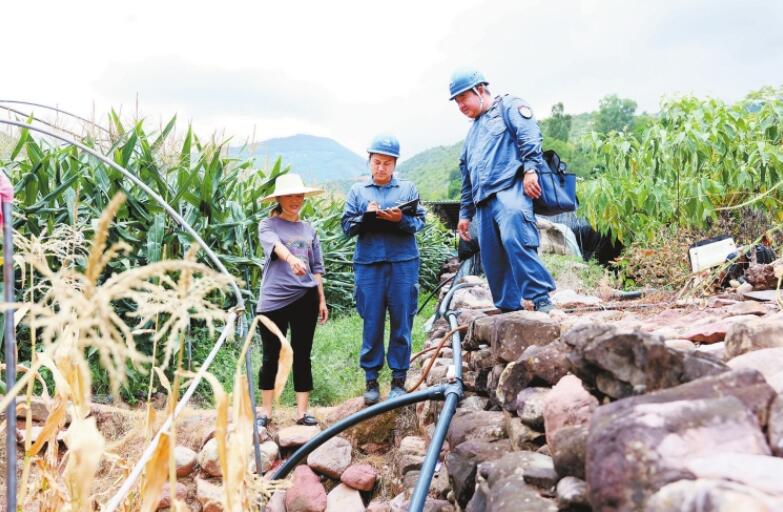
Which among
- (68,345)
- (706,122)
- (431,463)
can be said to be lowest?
(431,463)

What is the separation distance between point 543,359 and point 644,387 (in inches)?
29.8

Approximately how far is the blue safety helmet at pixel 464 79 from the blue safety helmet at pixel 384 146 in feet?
1.55

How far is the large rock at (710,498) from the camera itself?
76 centimetres

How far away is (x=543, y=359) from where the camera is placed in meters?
2.06

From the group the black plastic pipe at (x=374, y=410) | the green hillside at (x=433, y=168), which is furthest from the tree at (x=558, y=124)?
the black plastic pipe at (x=374, y=410)

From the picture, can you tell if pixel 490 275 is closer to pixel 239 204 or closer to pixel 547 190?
pixel 547 190

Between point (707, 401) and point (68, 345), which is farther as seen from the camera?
point (707, 401)

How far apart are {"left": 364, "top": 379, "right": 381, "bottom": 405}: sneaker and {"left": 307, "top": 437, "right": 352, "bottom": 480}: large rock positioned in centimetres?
27

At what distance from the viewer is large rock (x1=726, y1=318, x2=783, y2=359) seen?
1497 millimetres

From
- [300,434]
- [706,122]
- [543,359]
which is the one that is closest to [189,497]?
[300,434]

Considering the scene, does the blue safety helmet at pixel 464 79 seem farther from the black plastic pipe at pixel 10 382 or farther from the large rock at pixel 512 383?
the black plastic pipe at pixel 10 382

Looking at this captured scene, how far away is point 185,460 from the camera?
347cm

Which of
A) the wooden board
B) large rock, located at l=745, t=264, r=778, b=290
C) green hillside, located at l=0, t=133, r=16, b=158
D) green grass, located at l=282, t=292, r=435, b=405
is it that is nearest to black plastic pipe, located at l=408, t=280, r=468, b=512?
green grass, located at l=282, t=292, r=435, b=405

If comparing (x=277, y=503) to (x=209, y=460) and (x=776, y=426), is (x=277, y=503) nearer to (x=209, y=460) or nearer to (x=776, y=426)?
(x=209, y=460)
